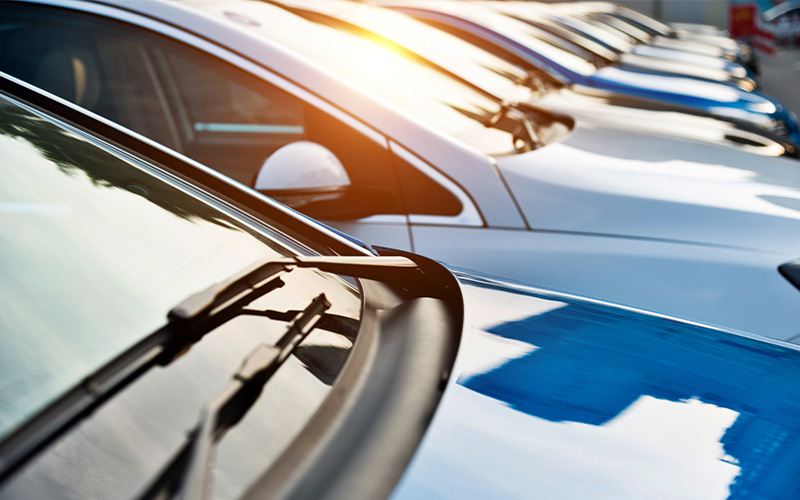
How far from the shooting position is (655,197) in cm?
216

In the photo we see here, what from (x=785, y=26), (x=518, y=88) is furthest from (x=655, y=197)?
(x=785, y=26)

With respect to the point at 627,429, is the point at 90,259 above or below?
above

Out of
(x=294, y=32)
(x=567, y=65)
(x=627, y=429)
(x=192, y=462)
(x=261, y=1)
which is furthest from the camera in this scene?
(x=567, y=65)

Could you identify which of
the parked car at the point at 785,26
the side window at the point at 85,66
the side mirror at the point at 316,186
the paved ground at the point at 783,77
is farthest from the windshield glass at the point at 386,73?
the parked car at the point at 785,26

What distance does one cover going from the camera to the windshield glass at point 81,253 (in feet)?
3.34

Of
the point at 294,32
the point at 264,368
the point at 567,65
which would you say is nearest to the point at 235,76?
the point at 294,32

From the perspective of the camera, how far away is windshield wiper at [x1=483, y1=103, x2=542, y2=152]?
2.60m

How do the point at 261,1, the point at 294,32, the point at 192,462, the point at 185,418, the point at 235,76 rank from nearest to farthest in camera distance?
the point at 192,462, the point at 185,418, the point at 235,76, the point at 294,32, the point at 261,1

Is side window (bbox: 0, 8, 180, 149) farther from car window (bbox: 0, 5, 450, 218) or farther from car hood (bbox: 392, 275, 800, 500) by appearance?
car hood (bbox: 392, 275, 800, 500)

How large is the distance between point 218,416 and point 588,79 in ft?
13.8

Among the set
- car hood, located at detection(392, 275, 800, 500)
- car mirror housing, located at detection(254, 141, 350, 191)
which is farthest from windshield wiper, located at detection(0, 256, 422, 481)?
car mirror housing, located at detection(254, 141, 350, 191)

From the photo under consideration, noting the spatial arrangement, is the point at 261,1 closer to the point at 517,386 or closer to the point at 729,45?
the point at 517,386

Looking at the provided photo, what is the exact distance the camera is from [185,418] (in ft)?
3.19

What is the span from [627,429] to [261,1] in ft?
7.23
